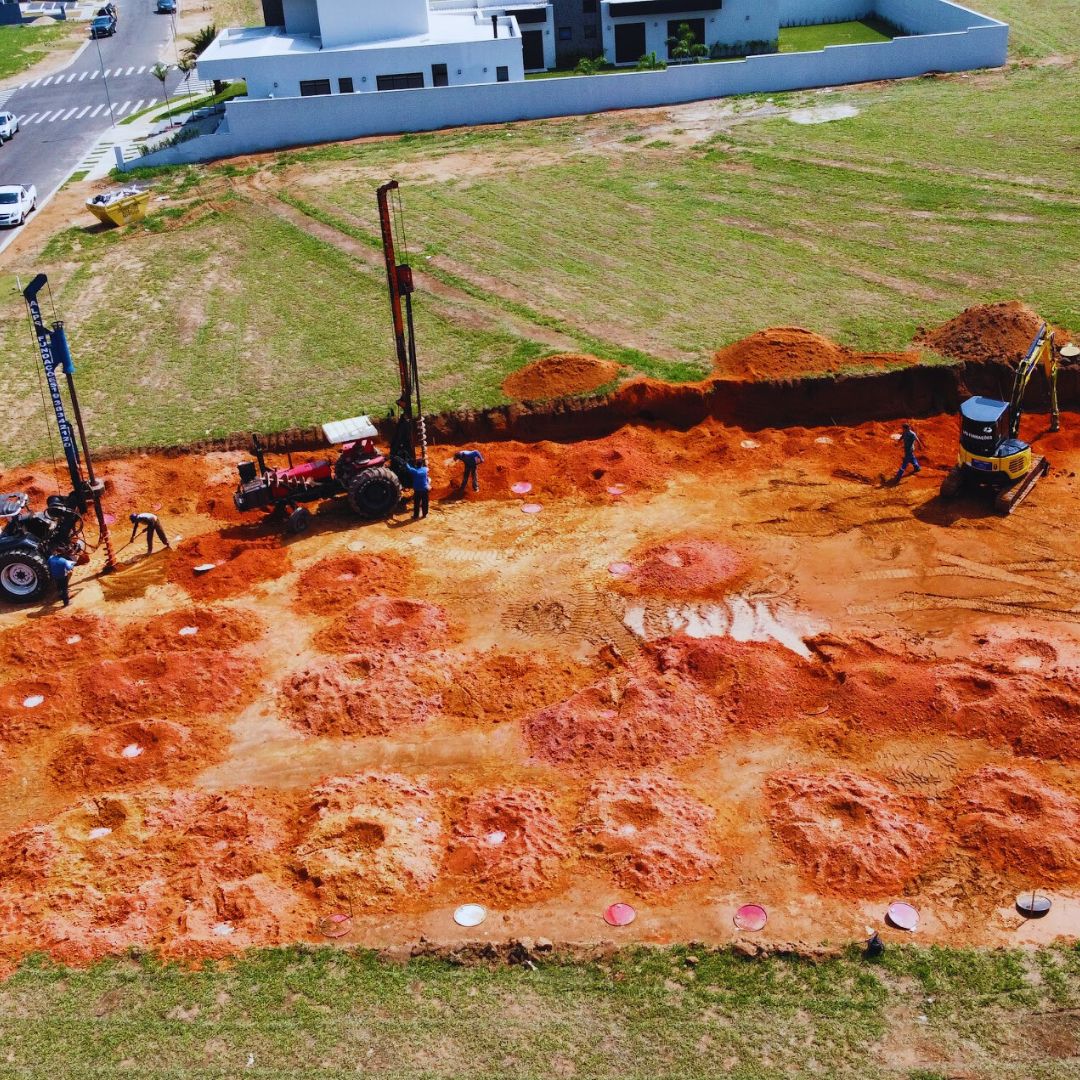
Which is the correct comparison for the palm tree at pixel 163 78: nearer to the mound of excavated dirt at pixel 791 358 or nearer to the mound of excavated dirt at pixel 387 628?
the mound of excavated dirt at pixel 791 358

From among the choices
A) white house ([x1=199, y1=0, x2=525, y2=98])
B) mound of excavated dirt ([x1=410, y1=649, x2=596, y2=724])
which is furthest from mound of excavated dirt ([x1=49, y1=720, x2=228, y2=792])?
white house ([x1=199, y1=0, x2=525, y2=98])

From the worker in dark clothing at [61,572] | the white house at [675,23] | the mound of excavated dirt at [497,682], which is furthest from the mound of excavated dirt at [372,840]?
the white house at [675,23]

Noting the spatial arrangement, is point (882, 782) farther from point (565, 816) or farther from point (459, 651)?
point (459, 651)

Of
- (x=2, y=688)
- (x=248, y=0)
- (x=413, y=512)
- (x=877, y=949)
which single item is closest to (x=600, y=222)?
(x=413, y=512)

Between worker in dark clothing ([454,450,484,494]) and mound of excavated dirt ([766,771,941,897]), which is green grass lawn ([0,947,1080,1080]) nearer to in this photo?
mound of excavated dirt ([766,771,941,897])

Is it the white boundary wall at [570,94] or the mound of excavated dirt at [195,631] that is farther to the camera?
the white boundary wall at [570,94]

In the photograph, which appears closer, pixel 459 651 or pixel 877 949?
pixel 877 949
